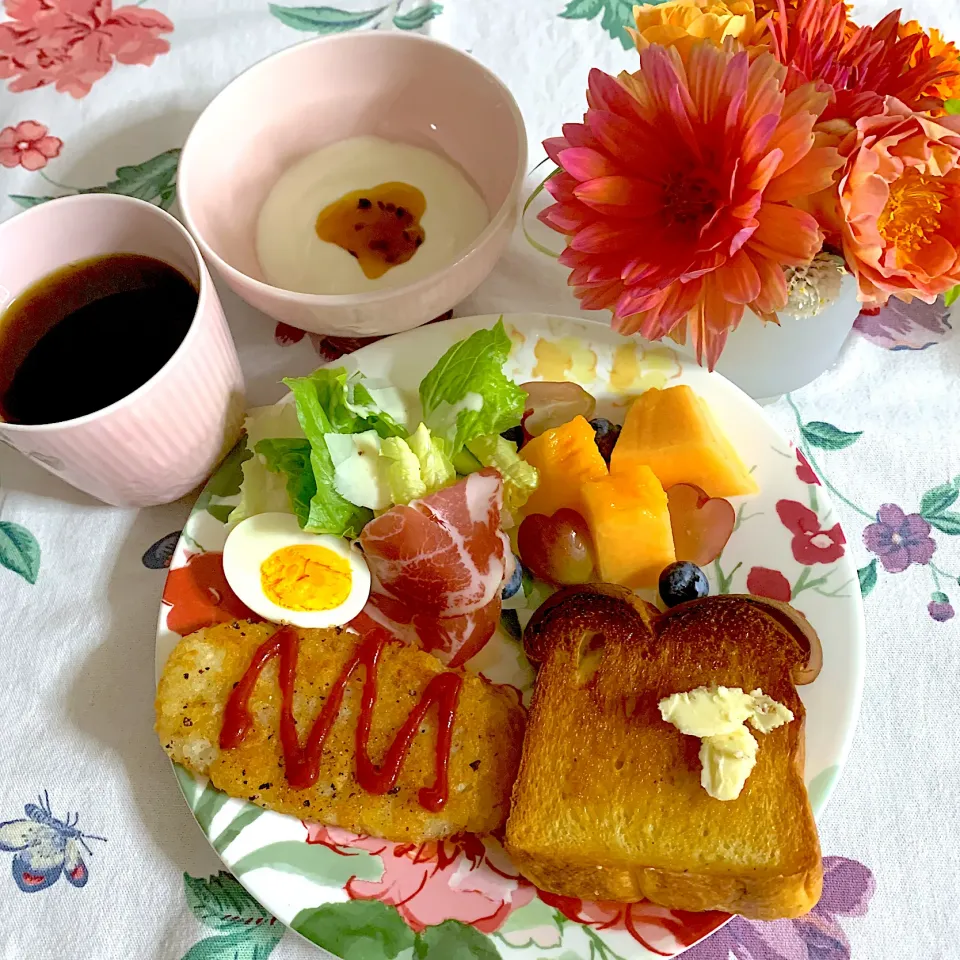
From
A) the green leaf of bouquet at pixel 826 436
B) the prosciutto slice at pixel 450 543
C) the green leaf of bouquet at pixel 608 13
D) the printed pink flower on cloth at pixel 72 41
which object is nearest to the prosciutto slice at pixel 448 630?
the prosciutto slice at pixel 450 543

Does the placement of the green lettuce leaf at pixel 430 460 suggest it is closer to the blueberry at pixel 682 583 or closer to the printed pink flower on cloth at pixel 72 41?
the blueberry at pixel 682 583

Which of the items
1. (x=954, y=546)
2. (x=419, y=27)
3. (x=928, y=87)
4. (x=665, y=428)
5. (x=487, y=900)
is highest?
(x=928, y=87)

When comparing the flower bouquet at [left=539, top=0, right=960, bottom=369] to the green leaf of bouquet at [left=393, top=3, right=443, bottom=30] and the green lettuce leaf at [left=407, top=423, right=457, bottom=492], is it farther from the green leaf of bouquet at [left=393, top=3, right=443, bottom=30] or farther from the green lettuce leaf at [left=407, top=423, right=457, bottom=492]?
the green leaf of bouquet at [left=393, top=3, right=443, bottom=30]

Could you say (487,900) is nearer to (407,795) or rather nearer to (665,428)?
(407,795)

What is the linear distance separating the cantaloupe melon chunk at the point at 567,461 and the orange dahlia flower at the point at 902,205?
41 centimetres

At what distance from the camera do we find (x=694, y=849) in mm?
1065

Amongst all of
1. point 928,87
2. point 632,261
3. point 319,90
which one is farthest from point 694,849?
point 319,90

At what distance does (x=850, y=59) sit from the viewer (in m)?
1.08

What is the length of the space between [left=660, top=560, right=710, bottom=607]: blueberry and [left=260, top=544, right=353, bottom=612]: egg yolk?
45 centimetres

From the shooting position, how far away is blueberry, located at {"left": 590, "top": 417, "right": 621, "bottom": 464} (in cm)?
131

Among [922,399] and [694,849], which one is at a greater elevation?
[922,399]

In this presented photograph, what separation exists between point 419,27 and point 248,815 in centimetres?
148

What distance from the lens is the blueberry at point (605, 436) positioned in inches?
51.8

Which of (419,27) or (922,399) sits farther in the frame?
(419,27)
